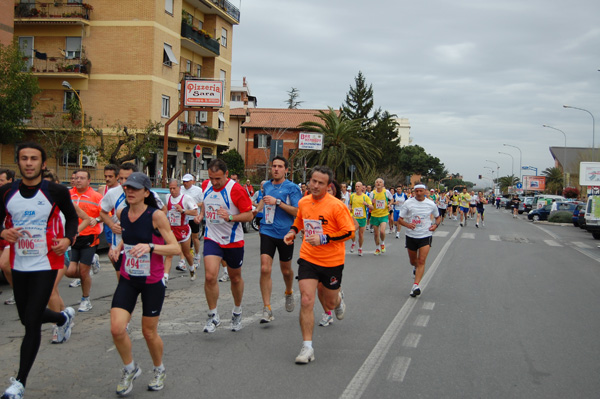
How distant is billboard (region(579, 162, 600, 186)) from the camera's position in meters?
42.6

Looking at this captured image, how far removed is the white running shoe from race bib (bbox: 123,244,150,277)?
1781 mm

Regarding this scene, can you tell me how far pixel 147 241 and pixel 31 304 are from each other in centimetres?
103

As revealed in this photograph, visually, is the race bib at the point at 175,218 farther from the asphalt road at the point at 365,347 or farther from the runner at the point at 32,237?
the runner at the point at 32,237

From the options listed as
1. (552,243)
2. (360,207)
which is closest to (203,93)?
(360,207)

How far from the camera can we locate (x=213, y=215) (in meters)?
6.64

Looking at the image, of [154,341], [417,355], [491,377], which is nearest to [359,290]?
[417,355]

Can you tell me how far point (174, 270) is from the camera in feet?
38.8

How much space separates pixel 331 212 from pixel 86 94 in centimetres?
3138

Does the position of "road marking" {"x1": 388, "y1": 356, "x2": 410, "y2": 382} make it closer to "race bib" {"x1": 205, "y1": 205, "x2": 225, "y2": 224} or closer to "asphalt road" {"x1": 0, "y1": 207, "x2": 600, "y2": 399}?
"asphalt road" {"x1": 0, "y1": 207, "x2": 600, "y2": 399}

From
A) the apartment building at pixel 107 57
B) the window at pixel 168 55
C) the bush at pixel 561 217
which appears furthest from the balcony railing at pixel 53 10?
the bush at pixel 561 217

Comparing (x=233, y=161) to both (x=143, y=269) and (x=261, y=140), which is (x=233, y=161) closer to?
(x=261, y=140)

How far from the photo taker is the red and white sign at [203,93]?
2644cm

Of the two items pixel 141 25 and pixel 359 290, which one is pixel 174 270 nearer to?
pixel 359 290

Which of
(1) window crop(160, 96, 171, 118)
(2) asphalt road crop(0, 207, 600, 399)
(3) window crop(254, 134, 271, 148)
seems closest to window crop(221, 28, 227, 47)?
(1) window crop(160, 96, 171, 118)
